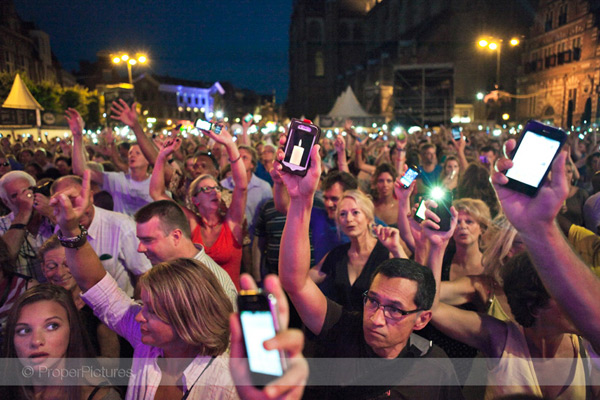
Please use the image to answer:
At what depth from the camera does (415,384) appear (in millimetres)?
2113

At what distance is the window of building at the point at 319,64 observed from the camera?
232 ft

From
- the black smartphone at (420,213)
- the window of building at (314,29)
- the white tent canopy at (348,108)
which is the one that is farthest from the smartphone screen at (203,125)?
the window of building at (314,29)

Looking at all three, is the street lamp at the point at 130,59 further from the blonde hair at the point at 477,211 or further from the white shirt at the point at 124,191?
the blonde hair at the point at 477,211

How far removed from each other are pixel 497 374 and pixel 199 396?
4.87 ft

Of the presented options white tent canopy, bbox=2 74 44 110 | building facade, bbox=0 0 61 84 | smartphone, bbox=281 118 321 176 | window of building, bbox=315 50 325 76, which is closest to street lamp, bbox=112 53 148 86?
white tent canopy, bbox=2 74 44 110

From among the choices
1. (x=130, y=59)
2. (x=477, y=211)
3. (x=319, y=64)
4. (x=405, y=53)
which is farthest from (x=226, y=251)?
(x=319, y=64)

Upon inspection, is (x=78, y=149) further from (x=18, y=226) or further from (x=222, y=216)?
(x=222, y=216)

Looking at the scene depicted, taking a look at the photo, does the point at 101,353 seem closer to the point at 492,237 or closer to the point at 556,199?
the point at 556,199

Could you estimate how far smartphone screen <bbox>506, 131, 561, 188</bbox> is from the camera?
1.59 metres

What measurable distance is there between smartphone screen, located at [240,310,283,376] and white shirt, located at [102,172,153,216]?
15.6 ft

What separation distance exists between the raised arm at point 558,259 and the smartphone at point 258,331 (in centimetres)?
94

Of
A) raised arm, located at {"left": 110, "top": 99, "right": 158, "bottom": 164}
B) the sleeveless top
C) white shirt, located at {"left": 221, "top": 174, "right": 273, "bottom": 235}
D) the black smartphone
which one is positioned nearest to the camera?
the black smartphone

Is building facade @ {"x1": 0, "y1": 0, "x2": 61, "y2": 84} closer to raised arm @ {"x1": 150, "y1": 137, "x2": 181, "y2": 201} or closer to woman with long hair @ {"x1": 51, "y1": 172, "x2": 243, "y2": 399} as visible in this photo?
raised arm @ {"x1": 150, "y1": 137, "x2": 181, "y2": 201}

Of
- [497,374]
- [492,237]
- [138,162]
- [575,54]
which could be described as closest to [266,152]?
[138,162]
